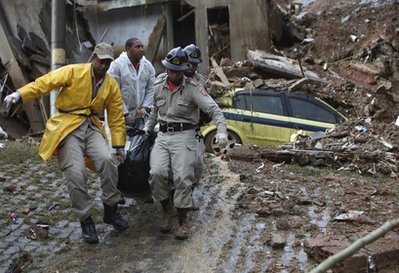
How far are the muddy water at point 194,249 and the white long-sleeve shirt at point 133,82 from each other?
47.3 inches

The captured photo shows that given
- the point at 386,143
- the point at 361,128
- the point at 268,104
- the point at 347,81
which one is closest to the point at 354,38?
the point at 347,81

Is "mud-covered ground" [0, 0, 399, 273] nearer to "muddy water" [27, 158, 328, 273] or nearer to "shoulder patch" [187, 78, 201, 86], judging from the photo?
"muddy water" [27, 158, 328, 273]

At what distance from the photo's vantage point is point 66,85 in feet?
17.6

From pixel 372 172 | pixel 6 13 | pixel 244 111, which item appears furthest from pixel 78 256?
pixel 6 13

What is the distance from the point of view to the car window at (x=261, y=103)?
12.1 metres

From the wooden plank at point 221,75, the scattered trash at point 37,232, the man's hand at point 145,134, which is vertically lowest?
the wooden plank at point 221,75

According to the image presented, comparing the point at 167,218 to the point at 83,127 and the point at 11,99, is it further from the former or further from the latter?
the point at 11,99

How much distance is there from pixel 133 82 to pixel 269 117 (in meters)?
5.88

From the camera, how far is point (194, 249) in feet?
17.0

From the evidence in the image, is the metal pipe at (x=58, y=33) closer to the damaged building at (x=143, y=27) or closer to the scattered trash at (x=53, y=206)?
the scattered trash at (x=53, y=206)

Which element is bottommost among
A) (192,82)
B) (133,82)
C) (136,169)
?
(136,169)

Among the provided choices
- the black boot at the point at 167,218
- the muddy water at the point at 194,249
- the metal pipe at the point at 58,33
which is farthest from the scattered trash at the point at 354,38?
the black boot at the point at 167,218

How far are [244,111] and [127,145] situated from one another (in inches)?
239

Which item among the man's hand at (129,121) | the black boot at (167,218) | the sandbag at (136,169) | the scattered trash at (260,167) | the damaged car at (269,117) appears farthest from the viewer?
the damaged car at (269,117)
